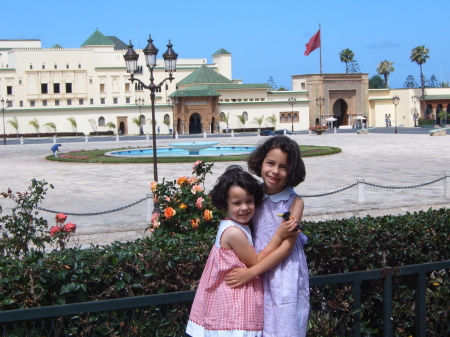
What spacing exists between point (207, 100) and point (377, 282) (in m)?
60.7

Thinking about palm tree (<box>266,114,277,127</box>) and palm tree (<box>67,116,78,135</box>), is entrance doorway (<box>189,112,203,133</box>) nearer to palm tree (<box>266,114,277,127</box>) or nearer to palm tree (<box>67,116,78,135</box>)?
palm tree (<box>266,114,277,127</box>)

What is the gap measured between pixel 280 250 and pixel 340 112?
243ft

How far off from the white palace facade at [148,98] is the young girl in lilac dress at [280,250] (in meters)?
57.5

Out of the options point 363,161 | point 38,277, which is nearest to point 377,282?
point 38,277

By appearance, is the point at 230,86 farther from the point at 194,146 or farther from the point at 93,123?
the point at 194,146

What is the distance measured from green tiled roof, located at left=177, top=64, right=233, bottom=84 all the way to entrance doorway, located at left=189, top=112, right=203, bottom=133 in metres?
4.53

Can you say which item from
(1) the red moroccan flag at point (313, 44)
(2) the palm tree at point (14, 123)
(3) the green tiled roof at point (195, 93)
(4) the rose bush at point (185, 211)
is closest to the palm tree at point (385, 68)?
(1) the red moroccan flag at point (313, 44)

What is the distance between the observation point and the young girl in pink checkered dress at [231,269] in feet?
10.9

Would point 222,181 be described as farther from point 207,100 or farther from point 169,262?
point 207,100

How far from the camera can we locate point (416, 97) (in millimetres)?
73938

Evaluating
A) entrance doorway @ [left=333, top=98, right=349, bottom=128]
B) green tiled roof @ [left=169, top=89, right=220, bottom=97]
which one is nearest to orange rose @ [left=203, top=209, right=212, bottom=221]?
green tiled roof @ [left=169, top=89, right=220, bottom=97]

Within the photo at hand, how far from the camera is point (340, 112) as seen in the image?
75.9m

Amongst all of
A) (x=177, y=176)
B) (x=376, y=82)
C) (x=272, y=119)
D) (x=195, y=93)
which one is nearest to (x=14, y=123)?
(x=195, y=93)

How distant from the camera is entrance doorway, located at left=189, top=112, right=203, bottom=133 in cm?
6531
